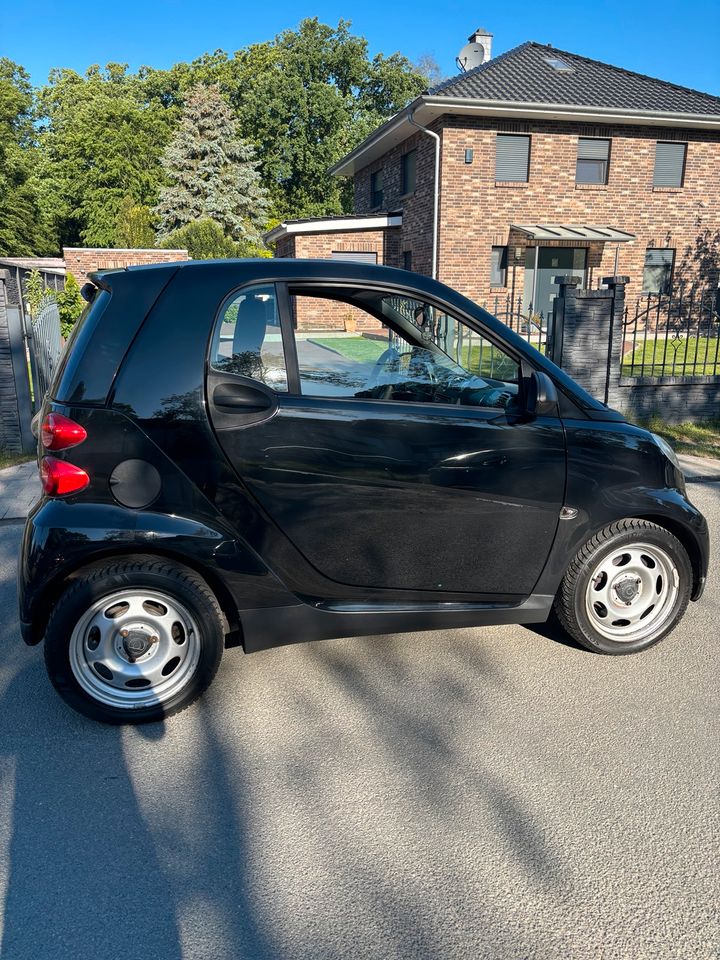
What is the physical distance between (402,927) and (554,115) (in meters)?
23.1

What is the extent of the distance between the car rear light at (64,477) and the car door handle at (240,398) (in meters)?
0.60

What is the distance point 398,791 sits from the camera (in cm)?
262

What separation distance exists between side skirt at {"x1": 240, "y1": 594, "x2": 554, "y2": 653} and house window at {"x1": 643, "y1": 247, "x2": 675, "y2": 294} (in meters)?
23.1

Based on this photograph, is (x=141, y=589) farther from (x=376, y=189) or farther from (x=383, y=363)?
(x=376, y=189)

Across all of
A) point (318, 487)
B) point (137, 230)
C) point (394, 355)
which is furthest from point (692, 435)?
point (137, 230)

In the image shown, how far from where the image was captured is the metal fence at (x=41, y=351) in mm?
7973

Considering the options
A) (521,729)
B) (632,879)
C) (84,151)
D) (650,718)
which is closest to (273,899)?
(632,879)

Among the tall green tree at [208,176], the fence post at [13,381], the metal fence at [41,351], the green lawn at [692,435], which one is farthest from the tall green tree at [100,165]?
the green lawn at [692,435]

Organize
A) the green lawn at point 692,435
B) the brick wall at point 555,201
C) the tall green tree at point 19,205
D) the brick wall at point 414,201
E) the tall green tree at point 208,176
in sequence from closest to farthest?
1. the green lawn at point 692,435
2. the brick wall at point 555,201
3. the brick wall at point 414,201
4. the tall green tree at point 208,176
5. the tall green tree at point 19,205

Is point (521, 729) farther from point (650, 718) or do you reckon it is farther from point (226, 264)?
point (226, 264)

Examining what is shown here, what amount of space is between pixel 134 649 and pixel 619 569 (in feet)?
7.39

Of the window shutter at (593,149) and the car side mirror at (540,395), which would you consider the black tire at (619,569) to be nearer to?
the car side mirror at (540,395)

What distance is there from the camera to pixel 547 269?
2297cm

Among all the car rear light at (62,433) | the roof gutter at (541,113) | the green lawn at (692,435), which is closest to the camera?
the car rear light at (62,433)
